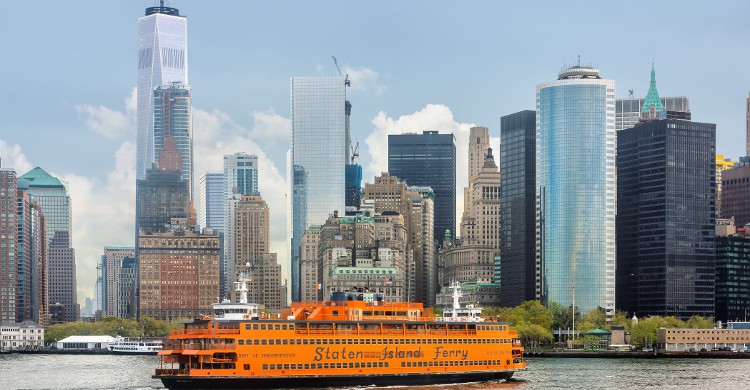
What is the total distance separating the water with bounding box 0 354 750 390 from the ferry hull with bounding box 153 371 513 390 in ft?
3.57

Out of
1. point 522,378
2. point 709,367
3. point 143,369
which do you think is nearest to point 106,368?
point 143,369

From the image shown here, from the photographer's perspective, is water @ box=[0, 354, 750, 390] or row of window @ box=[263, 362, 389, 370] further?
water @ box=[0, 354, 750, 390]

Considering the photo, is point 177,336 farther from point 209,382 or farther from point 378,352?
point 378,352

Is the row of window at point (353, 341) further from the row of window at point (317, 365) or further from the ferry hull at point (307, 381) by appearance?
the ferry hull at point (307, 381)

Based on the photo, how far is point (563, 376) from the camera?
5605 inches

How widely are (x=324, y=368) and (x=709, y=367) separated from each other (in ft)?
243

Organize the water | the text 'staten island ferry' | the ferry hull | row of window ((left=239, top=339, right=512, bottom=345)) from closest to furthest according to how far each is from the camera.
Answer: the ferry hull
the text 'staten island ferry'
row of window ((left=239, top=339, right=512, bottom=345))
the water

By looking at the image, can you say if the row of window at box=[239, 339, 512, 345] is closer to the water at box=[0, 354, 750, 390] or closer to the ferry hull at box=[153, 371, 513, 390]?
the ferry hull at box=[153, 371, 513, 390]

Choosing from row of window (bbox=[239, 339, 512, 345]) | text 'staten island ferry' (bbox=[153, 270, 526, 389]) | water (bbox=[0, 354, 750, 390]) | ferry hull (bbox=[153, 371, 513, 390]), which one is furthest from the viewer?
water (bbox=[0, 354, 750, 390])

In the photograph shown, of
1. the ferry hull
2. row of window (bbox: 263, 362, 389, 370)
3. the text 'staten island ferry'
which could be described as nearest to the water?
the ferry hull

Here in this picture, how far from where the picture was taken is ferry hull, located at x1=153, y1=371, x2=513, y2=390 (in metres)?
105

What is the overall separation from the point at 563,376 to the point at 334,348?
134ft

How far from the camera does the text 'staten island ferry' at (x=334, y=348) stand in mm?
105500

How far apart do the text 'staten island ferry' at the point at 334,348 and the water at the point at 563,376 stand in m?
2.38
